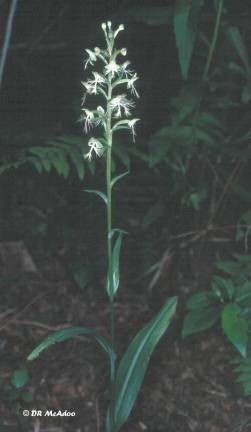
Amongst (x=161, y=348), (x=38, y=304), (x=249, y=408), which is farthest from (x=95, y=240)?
(x=249, y=408)

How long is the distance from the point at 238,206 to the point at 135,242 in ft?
3.76

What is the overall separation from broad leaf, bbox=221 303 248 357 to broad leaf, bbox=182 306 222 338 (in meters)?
0.11

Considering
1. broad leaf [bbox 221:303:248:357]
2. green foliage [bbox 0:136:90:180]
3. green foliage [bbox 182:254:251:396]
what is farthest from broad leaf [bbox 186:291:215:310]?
green foliage [bbox 0:136:90:180]

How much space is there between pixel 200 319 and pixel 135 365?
1.69ft

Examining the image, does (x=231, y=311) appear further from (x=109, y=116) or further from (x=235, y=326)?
(x=109, y=116)

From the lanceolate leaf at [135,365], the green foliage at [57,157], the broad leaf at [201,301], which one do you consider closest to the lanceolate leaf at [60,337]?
the lanceolate leaf at [135,365]

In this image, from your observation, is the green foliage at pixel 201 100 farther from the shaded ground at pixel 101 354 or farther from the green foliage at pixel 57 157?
the shaded ground at pixel 101 354

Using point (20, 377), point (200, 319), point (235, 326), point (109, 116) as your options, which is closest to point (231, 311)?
point (235, 326)

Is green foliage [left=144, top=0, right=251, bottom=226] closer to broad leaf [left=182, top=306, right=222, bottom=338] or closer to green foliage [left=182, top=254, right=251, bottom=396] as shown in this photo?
green foliage [left=182, top=254, right=251, bottom=396]

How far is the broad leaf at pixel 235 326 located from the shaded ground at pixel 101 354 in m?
0.79

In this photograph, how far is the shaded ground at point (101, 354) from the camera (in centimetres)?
254

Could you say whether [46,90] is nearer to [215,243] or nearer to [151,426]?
[215,243]

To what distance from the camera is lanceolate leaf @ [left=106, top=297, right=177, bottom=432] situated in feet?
7.07

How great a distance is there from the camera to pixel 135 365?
2.21 metres
